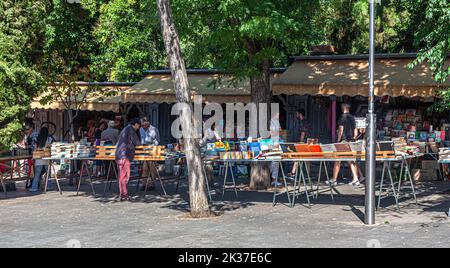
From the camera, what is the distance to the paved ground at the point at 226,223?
35.4 ft

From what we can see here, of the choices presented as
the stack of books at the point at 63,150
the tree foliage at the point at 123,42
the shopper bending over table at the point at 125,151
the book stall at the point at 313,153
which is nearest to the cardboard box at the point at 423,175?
the book stall at the point at 313,153

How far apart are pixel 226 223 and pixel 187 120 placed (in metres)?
1.97

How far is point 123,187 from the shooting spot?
52.8ft

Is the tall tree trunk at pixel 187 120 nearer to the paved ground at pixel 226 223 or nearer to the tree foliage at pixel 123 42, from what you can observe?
the paved ground at pixel 226 223

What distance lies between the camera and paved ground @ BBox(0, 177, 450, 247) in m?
10.8

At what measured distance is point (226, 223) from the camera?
1252 centimetres

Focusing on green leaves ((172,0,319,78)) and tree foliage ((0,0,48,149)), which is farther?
tree foliage ((0,0,48,149))

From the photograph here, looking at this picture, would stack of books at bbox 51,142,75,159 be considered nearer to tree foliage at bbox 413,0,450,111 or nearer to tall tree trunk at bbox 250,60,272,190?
tall tree trunk at bbox 250,60,272,190

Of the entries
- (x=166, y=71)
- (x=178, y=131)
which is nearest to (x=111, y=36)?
(x=166, y=71)

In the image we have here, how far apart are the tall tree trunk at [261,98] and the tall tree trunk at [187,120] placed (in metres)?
4.25

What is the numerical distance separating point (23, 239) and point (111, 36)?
60.0 ft

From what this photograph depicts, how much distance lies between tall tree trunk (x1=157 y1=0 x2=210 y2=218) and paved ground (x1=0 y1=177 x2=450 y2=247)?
0.35 metres

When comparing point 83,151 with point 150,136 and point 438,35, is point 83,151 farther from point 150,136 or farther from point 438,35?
point 438,35

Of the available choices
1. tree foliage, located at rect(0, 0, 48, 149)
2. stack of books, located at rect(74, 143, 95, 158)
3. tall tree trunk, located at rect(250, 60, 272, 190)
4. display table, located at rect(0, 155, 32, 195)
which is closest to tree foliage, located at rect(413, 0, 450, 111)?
tall tree trunk, located at rect(250, 60, 272, 190)
